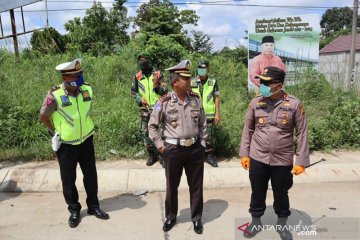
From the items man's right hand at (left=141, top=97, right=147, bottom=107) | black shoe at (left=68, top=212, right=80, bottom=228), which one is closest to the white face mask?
man's right hand at (left=141, top=97, right=147, bottom=107)

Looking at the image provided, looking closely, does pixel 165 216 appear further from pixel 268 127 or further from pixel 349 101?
pixel 349 101

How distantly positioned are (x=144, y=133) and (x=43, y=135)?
2.01 m

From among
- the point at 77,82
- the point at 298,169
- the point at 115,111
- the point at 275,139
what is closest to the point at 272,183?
the point at 298,169

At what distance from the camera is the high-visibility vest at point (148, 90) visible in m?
5.41

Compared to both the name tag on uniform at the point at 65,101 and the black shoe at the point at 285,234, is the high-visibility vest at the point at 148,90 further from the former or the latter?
the black shoe at the point at 285,234

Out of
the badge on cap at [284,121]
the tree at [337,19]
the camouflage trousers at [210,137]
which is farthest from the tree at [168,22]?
the tree at [337,19]

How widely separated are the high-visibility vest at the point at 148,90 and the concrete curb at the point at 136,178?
105cm

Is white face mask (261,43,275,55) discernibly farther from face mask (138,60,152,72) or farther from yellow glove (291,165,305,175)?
yellow glove (291,165,305,175)

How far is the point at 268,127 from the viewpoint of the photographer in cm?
332

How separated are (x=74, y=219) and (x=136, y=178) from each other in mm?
1456

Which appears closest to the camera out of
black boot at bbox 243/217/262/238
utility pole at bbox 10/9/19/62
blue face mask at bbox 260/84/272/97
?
blue face mask at bbox 260/84/272/97

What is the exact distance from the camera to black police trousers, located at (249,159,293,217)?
3369 mm

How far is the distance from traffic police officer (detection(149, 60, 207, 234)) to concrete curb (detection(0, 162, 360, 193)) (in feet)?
4.85

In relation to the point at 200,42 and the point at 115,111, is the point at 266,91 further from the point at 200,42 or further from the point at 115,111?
the point at 200,42
